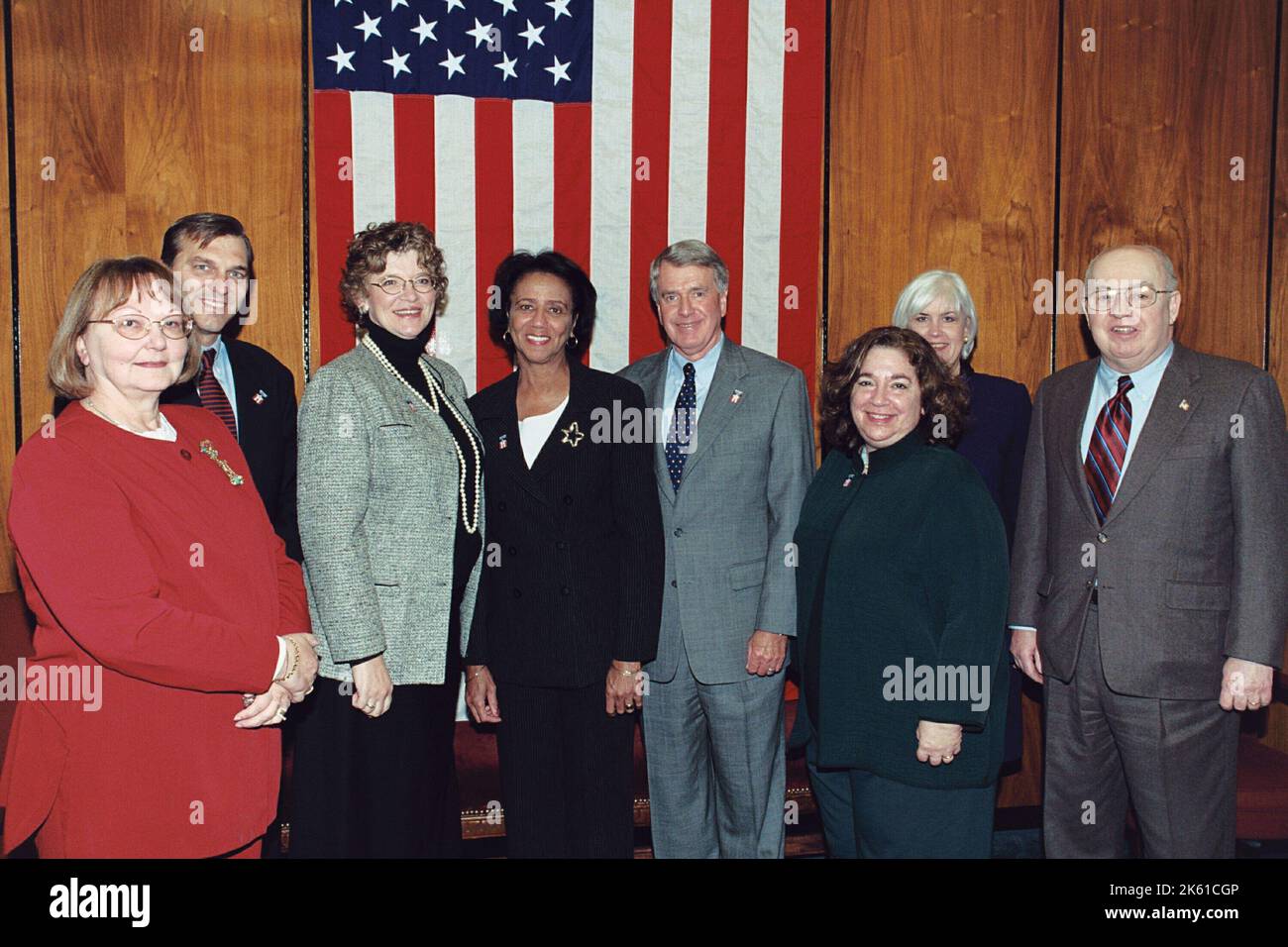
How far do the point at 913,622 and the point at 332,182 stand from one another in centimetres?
305

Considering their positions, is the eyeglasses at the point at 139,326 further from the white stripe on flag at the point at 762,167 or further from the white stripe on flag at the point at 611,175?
the white stripe on flag at the point at 762,167

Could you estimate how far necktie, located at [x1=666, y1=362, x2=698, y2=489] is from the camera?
3.26 metres

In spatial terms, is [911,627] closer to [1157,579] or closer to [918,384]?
[918,384]

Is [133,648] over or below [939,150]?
below

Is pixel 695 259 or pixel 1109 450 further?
pixel 695 259

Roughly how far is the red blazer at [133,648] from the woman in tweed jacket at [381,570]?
0.39 metres

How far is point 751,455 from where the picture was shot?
322 cm

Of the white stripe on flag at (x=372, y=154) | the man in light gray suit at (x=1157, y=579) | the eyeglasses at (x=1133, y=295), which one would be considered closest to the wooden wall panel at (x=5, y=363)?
the white stripe on flag at (x=372, y=154)

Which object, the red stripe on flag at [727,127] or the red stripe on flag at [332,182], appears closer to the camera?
the red stripe on flag at [332,182]

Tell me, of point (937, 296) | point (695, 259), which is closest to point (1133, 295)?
point (937, 296)

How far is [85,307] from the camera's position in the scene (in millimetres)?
2156

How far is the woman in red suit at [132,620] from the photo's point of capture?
202 cm

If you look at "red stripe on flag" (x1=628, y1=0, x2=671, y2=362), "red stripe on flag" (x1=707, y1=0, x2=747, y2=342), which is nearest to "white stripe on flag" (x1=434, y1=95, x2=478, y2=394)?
"red stripe on flag" (x1=628, y1=0, x2=671, y2=362)

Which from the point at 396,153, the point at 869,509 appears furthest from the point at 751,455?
the point at 396,153
